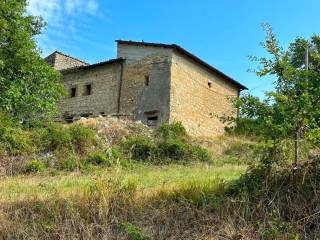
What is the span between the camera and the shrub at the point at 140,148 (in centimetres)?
1732

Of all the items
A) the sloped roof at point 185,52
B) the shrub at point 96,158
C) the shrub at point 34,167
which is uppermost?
the sloped roof at point 185,52

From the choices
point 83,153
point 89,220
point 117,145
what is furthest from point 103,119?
point 89,220

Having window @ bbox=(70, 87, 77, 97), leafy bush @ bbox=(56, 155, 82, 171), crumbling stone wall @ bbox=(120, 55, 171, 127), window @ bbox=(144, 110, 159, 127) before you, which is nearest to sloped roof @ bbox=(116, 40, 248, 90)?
crumbling stone wall @ bbox=(120, 55, 171, 127)

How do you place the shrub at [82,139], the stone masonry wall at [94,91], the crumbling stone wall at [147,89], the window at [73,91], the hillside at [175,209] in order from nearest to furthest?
the hillside at [175,209] → the shrub at [82,139] → the crumbling stone wall at [147,89] → the stone masonry wall at [94,91] → the window at [73,91]

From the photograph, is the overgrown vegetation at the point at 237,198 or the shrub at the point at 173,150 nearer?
the overgrown vegetation at the point at 237,198

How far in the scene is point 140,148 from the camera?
58.0ft

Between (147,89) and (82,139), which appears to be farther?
(147,89)

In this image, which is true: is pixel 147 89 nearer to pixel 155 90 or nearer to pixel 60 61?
pixel 155 90

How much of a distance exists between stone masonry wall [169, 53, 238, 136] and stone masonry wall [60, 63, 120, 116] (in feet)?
12.7

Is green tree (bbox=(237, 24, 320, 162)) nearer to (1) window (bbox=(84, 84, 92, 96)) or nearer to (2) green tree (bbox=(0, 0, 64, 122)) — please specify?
(2) green tree (bbox=(0, 0, 64, 122))

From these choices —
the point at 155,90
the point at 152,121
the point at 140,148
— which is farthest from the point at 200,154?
the point at 155,90

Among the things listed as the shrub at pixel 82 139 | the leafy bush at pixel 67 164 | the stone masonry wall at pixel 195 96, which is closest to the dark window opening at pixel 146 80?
the stone masonry wall at pixel 195 96

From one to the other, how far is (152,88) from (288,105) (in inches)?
720

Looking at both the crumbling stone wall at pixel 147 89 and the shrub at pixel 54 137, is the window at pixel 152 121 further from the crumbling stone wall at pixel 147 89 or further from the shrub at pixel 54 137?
the shrub at pixel 54 137
